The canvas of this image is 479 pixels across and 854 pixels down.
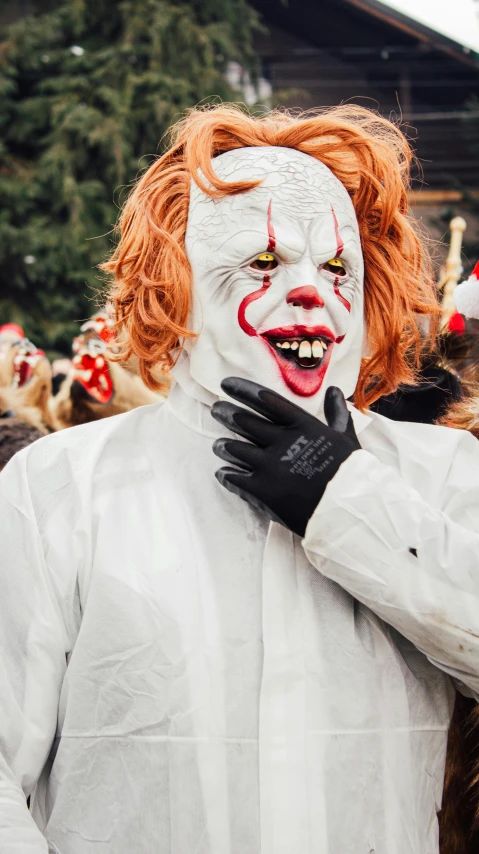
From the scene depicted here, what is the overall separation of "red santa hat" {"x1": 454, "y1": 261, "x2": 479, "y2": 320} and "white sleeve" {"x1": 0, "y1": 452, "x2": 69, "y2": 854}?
39.3 inches

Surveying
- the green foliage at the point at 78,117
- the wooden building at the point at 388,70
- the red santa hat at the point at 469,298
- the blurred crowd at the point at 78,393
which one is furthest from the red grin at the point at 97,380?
the wooden building at the point at 388,70

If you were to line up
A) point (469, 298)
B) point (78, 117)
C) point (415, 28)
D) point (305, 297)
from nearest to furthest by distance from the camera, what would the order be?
1. point (305, 297)
2. point (469, 298)
3. point (78, 117)
4. point (415, 28)

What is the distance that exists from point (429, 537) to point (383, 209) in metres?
0.60

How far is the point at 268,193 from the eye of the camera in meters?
1.56

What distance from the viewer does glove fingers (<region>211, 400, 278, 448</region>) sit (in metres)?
1.46

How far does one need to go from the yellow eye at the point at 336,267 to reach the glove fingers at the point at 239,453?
339 millimetres

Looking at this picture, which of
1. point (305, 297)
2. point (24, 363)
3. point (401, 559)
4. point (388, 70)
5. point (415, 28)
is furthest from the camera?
point (388, 70)

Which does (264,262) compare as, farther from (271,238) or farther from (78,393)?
(78,393)

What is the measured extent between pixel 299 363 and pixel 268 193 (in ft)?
0.91

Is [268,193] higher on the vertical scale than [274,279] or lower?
higher

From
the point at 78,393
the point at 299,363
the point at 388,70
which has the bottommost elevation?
the point at 78,393

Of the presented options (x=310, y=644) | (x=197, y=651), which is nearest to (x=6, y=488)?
(x=197, y=651)

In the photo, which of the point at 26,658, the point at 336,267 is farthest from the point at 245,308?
the point at 26,658

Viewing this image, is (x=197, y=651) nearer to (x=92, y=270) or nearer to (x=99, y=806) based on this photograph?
(x=99, y=806)
